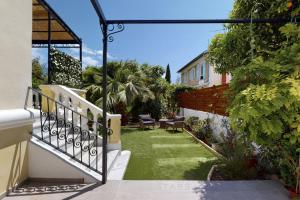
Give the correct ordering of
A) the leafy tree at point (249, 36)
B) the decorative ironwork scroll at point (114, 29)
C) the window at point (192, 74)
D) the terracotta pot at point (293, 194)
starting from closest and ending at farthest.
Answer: the terracotta pot at point (293, 194), the decorative ironwork scroll at point (114, 29), the leafy tree at point (249, 36), the window at point (192, 74)

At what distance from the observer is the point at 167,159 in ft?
27.0

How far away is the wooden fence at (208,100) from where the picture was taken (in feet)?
33.8

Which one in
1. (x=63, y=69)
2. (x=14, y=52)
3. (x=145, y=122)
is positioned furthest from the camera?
(x=145, y=122)

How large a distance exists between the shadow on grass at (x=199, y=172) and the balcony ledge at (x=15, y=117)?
3.72 m

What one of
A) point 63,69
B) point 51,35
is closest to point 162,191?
point 63,69

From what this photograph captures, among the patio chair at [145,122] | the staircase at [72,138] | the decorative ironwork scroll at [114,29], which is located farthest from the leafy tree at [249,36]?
the patio chair at [145,122]

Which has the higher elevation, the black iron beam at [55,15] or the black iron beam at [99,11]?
the black iron beam at [55,15]

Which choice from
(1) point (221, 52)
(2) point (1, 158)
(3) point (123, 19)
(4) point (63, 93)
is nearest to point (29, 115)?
(2) point (1, 158)

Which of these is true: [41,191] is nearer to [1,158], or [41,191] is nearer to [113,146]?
[1,158]

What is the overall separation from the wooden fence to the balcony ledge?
5.08 meters

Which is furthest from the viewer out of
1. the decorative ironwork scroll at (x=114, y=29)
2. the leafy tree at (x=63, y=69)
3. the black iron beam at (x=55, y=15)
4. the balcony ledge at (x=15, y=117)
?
the leafy tree at (x=63, y=69)

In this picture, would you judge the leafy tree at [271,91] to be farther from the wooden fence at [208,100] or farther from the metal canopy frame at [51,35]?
the metal canopy frame at [51,35]

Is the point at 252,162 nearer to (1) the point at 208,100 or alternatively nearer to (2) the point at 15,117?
(2) the point at 15,117

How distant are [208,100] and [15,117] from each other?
973 cm
